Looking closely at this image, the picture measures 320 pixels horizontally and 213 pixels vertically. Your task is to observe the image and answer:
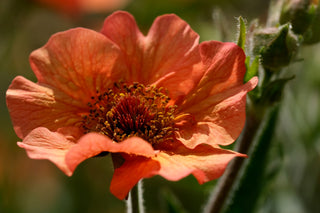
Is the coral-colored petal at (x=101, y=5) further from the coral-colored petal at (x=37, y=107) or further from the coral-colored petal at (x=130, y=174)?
the coral-colored petal at (x=130, y=174)

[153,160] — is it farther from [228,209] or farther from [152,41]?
[228,209]

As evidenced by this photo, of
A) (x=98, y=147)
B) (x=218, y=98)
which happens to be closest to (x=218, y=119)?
(x=218, y=98)

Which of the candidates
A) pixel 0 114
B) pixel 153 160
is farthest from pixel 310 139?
pixel 0 114

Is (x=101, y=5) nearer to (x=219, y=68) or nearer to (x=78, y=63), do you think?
(x=78, y=63)

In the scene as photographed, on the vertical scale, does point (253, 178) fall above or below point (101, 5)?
below

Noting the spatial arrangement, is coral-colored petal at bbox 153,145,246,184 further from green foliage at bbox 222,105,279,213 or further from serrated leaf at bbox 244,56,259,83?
green foliage at bbox 222,105,279,213

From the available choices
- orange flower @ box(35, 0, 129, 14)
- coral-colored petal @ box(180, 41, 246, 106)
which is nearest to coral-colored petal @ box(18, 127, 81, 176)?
coral-colored petal @ box(180, 41, 246, 106)

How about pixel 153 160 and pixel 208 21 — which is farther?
pixel 208 21
